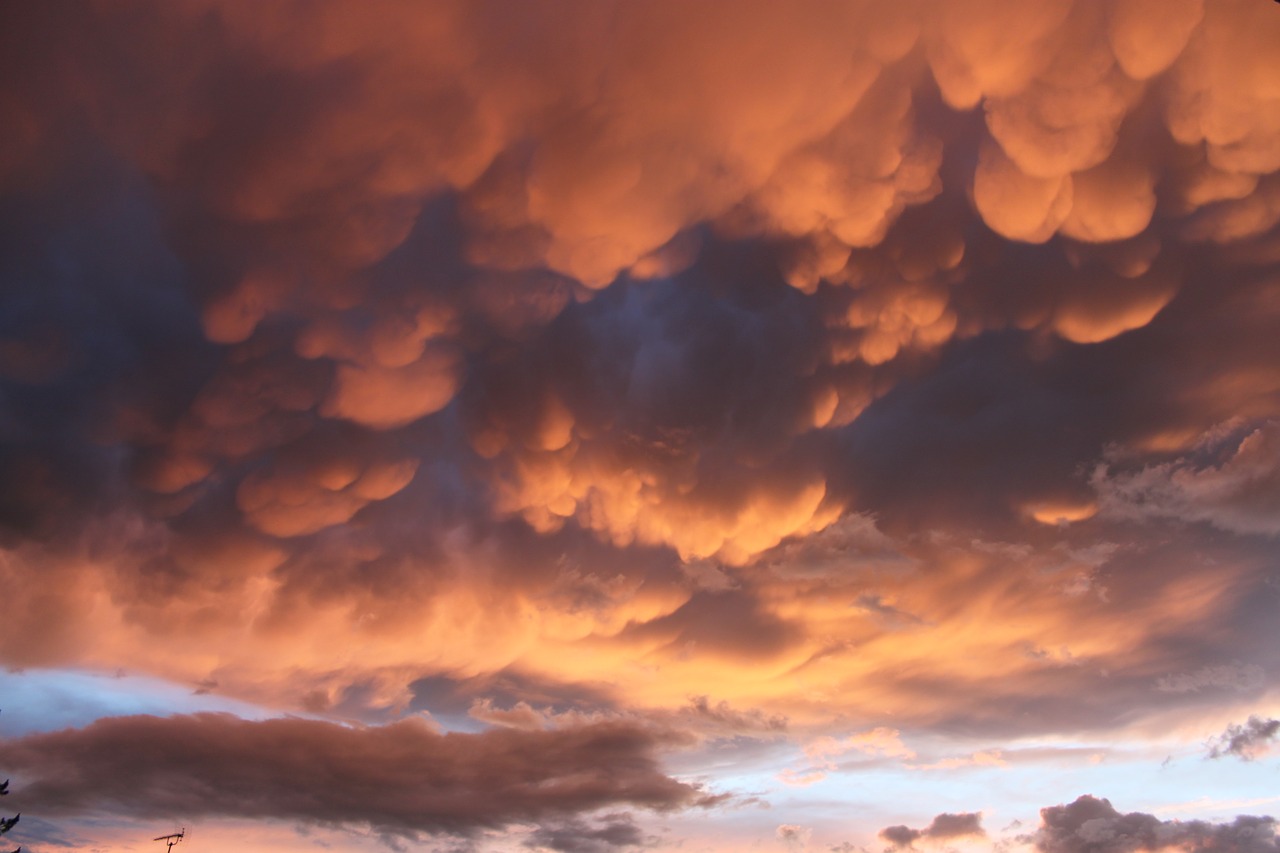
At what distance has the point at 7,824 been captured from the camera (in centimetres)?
10562

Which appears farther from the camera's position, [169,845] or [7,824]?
[169,845]

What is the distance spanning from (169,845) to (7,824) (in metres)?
50.7

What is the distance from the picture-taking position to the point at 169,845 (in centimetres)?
14825
